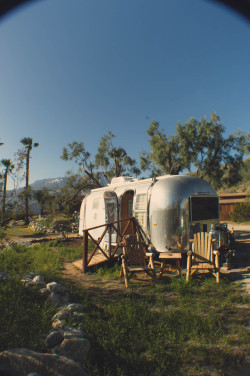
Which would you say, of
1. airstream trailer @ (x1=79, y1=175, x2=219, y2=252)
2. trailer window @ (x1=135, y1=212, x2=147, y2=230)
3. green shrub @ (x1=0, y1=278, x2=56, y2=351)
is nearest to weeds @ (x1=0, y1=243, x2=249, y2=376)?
green shrub @ (x1=0, y1=278, x2=56, y2=351)

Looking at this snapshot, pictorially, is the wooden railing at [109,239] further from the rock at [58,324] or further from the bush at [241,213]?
the bush at [241,213]

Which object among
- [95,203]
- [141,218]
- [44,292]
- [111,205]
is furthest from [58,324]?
[95,203]

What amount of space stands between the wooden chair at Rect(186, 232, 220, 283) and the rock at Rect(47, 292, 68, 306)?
10.5ft

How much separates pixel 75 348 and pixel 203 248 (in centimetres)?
457

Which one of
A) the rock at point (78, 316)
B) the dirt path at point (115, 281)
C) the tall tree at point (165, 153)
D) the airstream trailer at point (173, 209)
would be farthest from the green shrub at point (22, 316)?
the tall tree at point (165, 153)

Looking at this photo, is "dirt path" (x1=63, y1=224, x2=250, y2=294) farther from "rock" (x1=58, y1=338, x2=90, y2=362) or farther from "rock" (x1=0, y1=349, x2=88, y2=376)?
"rock" (x1=0, y1=349, x2=88, y2=376)

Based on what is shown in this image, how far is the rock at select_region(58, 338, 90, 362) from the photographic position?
2.97m

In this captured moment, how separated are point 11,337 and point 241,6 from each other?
5.36 metres

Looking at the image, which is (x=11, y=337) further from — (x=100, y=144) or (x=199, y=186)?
(x=100, y=144)

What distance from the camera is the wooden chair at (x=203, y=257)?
611 cm

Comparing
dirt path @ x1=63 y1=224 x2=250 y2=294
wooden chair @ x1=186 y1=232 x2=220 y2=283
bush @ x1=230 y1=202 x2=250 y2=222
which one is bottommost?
dirt path @ x1=63 y1=224 x2=250 y2=294

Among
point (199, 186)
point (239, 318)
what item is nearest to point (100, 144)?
point (199, 186)

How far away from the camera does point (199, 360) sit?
301 cm

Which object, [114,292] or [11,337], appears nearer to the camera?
[11,337]
